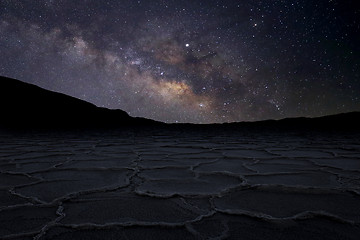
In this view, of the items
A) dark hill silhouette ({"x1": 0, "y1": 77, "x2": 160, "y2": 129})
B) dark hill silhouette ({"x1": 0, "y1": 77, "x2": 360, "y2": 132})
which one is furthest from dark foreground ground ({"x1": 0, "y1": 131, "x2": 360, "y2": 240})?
dark hill silhouette ({"x1": 0, "y1": 77, "x2": 160, "y2": 129})

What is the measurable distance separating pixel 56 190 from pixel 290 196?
3.88 ft

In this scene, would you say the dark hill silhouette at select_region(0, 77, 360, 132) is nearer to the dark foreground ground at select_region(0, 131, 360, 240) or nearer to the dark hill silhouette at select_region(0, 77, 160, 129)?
the dark hill silhouette at select_region(0, 77, 160, 129)

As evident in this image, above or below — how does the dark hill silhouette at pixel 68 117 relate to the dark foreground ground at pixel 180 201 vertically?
above

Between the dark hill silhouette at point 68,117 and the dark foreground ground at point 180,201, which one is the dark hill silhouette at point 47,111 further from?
the dark foreground ground at point 180,201

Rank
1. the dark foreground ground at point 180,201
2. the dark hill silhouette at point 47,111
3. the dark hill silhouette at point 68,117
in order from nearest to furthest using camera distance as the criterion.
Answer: the dark foreground ground at point 180,201 → the dark hill silhouette at point 68,117 → the dark hill silhouette at point 47,111

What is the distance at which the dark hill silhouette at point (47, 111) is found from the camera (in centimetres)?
941

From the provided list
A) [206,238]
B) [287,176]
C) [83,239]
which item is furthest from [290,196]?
[83,239]

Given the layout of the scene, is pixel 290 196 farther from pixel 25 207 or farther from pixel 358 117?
pixel 358 117

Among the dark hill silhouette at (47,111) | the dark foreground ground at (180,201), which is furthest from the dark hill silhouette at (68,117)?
the dark foreground ground at (180,201)

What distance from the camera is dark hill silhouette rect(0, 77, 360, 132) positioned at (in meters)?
8.01

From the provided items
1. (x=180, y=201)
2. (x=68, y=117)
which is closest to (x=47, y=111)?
(x=68, y=117)

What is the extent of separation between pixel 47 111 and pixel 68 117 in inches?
27.8

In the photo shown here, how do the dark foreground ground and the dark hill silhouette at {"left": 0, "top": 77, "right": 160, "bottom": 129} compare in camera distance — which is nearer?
the dark foreground ground

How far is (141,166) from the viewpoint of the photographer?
234 cm
